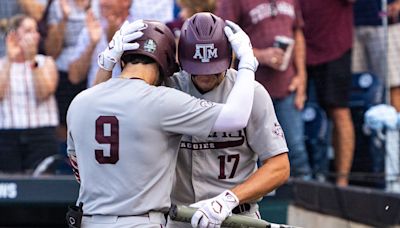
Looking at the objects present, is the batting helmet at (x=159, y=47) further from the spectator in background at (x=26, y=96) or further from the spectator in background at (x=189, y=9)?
the spectator in background at (x=26, y=96)

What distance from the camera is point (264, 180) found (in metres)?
4.30

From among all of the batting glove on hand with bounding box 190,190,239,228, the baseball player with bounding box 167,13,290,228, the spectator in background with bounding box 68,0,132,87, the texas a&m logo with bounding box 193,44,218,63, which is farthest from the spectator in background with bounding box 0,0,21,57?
the batting glove on hand with bounding box 190,190,239,228

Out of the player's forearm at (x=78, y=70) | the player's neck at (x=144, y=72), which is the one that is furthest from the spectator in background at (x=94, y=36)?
the player's neck at (x=144, y=72)

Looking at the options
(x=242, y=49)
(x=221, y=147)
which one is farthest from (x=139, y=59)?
(x=221, y=147)

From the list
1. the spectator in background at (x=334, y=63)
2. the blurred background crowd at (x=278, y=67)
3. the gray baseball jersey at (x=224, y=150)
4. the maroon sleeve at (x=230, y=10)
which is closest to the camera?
the gray baseball jersey at (x=224, y=150)

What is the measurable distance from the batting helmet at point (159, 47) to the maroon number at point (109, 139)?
0.32 metres

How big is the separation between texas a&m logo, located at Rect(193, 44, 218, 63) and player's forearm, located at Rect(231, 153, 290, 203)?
20.2 inches

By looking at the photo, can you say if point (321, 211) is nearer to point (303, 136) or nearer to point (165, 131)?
point (303, 136)

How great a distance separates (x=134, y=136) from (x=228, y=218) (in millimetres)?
512

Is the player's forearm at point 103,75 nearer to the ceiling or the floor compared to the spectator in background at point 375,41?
nearer to the ceiling

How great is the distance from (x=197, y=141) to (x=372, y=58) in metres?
4.02

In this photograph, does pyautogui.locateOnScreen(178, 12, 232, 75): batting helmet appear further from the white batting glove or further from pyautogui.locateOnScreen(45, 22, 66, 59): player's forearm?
pyautogui.locateOnScreen(45, 22, 66, 59): player's forearm

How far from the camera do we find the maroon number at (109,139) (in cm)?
414

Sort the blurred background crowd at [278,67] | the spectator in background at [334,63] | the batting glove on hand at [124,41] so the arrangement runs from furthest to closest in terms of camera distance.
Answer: the spectator in background at [334,63] → the blurred background crowd at [278,67] → the batting glove on hand at [124,41]
